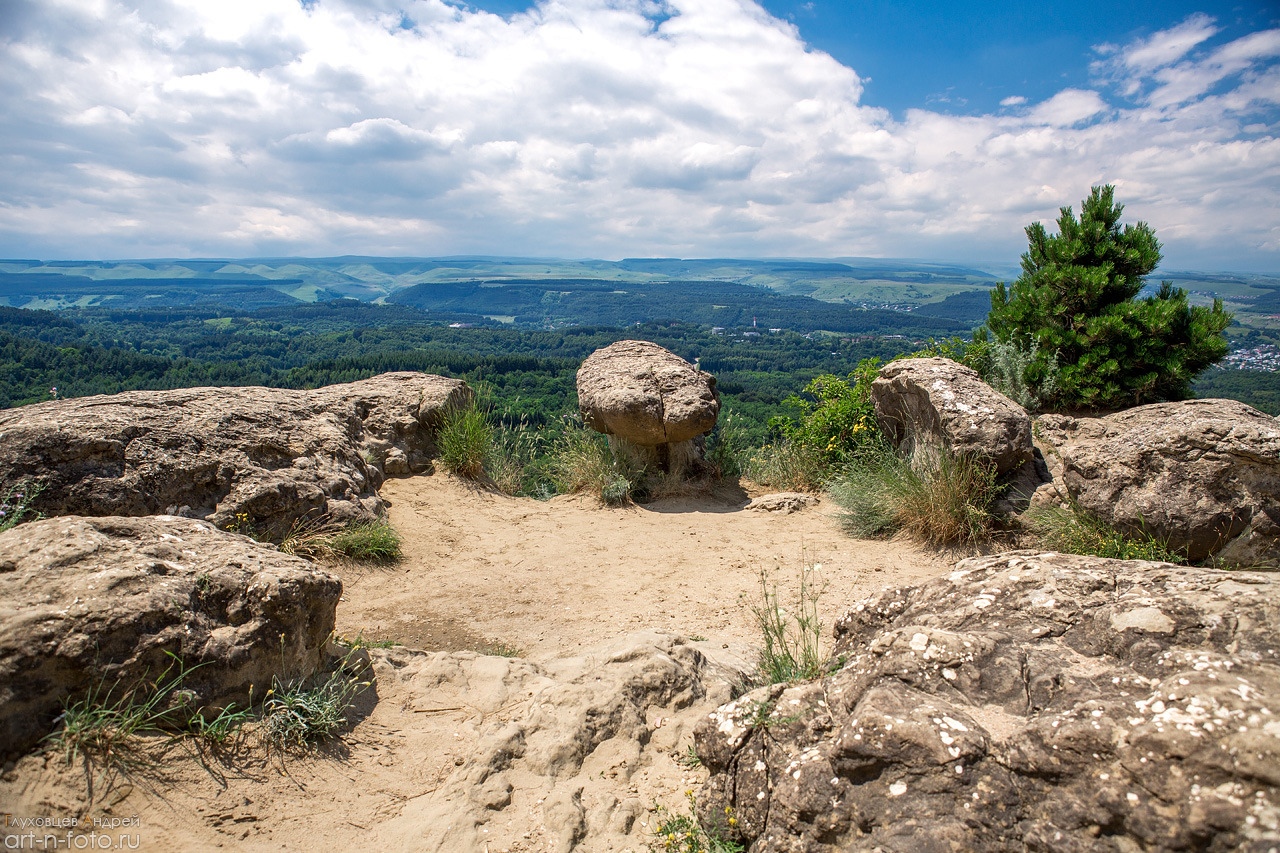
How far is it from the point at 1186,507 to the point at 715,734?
453 centimetres

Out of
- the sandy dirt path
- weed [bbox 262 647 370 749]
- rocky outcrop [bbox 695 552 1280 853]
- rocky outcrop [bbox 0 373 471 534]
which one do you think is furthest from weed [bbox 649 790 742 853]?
rocky outcrop [bbox 0 373 471 534]

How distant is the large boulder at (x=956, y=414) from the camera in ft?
19.8

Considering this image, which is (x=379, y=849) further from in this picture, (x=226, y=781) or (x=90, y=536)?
(x=90, y=536)

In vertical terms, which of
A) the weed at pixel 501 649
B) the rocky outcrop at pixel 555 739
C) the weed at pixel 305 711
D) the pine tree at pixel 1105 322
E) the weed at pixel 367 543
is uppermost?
the pine tree at pixel 1105 322

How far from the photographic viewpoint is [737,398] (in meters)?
29.2

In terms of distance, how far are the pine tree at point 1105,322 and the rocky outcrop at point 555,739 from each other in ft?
24.4

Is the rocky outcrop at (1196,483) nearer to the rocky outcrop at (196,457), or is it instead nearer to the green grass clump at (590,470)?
the green grass clump at (590,470)

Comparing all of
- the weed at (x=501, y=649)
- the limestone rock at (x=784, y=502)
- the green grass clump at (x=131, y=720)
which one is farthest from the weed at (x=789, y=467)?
the green grass clump at (x=131, y=720)

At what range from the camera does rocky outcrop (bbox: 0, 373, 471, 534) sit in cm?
447

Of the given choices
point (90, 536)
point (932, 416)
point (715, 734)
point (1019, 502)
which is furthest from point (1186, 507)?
point (90, 536)

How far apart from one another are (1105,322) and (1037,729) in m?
8.26

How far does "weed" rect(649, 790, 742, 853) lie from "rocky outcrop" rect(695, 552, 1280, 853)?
1.5 inches

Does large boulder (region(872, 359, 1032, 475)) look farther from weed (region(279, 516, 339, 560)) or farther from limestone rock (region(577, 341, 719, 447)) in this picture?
weed (region(279, 516, 339, 560))

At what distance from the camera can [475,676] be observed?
3.45m
